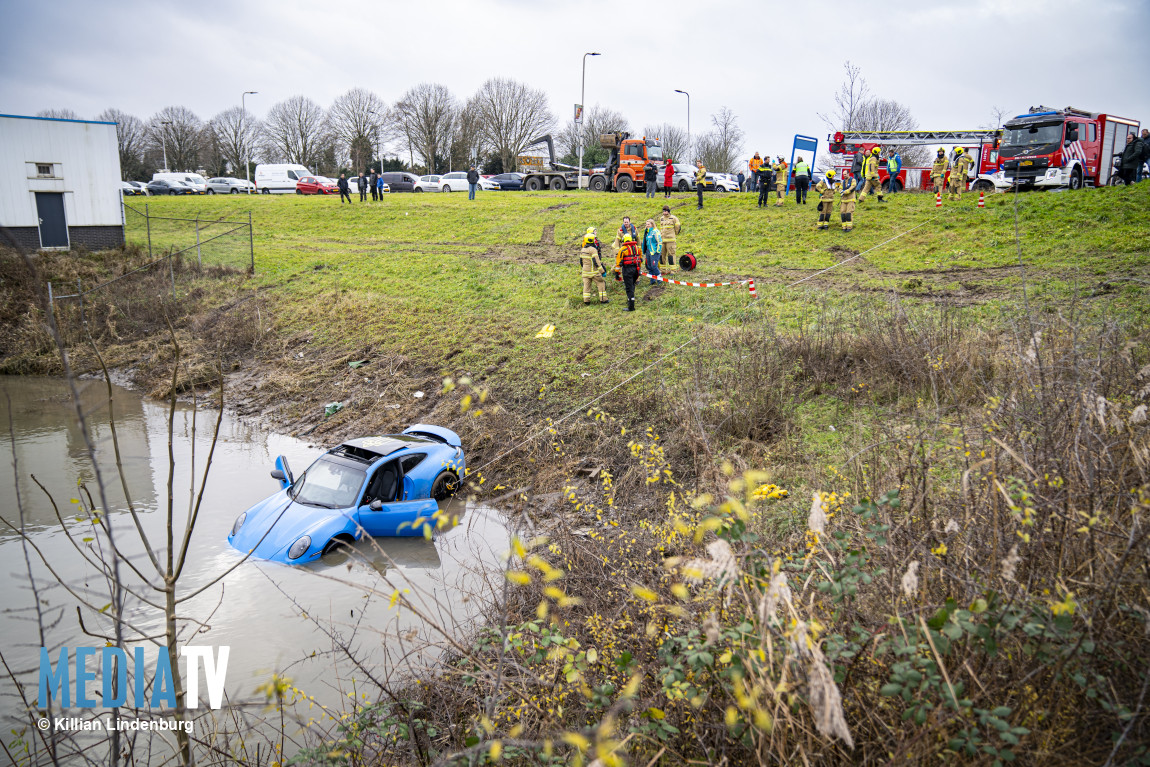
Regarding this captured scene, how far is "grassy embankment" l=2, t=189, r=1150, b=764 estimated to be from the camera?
3.06 m

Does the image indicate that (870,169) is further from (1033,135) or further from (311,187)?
(311,187)

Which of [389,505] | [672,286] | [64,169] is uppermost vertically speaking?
[64,169]

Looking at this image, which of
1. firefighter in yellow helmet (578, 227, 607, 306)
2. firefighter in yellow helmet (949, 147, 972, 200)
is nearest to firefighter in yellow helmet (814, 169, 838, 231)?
firefighter in yellow helmet (949, 147, 972, 200)

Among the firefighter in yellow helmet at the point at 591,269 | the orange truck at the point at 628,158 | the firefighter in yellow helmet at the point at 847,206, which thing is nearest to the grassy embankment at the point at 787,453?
the firefighter in yellow helmet at the point at 591,269

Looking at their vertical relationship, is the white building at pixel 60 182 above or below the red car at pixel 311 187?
below

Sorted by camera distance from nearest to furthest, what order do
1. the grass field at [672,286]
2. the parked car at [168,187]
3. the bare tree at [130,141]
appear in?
the grass field at [672,286] < the parked car at [168,187] < the bare tree at [130,141]

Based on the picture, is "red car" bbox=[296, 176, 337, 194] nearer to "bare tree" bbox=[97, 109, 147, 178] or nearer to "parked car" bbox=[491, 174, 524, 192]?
"parked car" bbox=[491, 174, 524, 192]

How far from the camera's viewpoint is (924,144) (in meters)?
25.5

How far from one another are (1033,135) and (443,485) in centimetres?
2221

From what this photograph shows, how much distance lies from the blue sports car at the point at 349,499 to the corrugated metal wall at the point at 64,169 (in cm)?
2140

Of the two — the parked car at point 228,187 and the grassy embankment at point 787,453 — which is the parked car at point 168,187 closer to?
the parked car at point 228,187

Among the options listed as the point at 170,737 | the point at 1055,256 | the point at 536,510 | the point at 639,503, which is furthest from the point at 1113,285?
the point at 170,737

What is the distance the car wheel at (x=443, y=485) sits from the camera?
9.57 m

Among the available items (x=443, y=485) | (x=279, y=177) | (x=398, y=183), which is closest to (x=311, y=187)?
(x=279, y=177)
